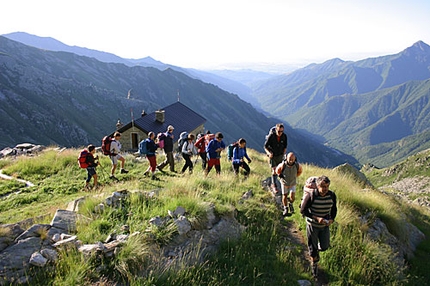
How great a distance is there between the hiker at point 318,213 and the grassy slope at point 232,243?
62 cm

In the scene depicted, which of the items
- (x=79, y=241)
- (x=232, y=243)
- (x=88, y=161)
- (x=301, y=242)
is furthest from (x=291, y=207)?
(x=88, y=161)

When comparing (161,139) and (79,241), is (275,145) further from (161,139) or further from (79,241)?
(79,241)

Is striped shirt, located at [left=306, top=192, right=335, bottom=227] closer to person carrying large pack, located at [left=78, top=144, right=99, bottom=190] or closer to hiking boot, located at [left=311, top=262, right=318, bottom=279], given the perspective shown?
hiking boot, located at [left=311, top=262, right=318, bottom=279]

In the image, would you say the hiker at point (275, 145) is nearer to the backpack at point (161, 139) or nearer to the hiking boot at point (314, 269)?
the hiking boot at point (314, 269)

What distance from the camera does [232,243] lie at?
6.60 meters

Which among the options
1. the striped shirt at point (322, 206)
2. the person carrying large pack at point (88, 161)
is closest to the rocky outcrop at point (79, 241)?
the striped shirt at point (322, 206)

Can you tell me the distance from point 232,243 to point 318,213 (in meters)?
1.98

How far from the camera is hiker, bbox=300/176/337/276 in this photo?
618 cm

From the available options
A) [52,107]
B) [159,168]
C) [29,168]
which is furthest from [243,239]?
[52,107]

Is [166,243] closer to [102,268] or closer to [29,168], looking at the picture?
[102,268]

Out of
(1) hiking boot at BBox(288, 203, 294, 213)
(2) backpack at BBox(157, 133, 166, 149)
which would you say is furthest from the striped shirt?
(2) backpack at BBox(157, 133, 166, 149)

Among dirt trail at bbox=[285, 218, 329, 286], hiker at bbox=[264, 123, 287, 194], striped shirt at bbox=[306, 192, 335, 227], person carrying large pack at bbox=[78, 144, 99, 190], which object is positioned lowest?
dirt trail at bbox=[285, 218, 329, 286]

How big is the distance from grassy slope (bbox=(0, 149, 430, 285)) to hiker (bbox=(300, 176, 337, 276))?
2.04 feet

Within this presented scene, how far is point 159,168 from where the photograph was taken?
13250mm
